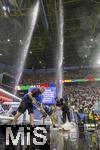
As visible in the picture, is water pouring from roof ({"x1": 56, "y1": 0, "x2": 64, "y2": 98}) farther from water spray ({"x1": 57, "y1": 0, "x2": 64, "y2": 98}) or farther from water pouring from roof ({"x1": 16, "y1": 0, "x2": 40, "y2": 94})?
water pouring from roof ({"x1": 16, "y1": 0, "x2": 40, "y2": 94})

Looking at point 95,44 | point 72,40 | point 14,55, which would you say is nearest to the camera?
point 72,40

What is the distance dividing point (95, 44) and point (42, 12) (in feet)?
26.3

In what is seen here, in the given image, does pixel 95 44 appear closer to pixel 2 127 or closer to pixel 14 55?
pixel 14 55

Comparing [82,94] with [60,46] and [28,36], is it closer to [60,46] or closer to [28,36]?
[60,46]

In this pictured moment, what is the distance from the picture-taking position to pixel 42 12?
14.7m

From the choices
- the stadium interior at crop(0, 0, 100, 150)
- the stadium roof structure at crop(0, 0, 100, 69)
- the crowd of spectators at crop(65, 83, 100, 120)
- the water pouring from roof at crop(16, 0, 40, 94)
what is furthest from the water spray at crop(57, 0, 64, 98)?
the water pouring from roof at crop(16, 0, 40, 94)

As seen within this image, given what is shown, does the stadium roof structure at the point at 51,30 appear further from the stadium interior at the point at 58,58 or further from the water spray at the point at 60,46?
the water spray at the point at 60,46

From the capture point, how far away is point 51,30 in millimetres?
17344


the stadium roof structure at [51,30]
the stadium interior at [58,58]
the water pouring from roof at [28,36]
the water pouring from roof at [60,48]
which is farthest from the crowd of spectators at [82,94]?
the water pouring from roof at [28,36]

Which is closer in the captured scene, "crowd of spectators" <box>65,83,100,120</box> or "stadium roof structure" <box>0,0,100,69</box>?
"stadium roof structure" <box>0,0,100,69</box>

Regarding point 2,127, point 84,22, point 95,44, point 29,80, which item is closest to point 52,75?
point 29,80

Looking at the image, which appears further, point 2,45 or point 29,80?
point 29,80

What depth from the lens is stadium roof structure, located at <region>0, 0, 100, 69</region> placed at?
14.0 metres

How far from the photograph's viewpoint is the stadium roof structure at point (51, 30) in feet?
45.8
